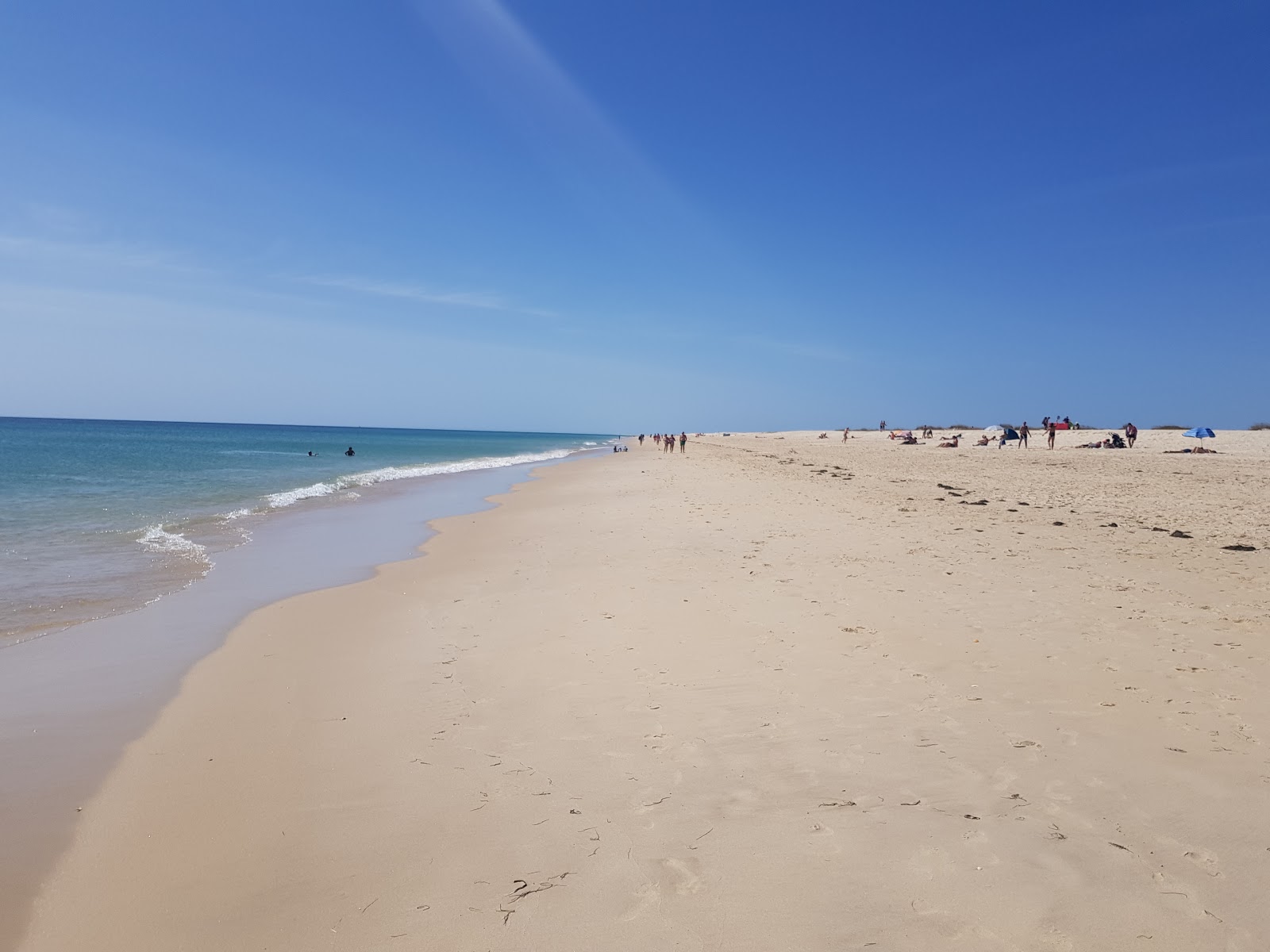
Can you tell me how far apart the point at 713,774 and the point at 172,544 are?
1367 centimetres

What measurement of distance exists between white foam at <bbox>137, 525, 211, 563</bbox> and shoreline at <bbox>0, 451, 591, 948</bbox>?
19.8 inches

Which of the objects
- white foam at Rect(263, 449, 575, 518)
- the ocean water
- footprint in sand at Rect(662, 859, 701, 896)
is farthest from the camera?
white foam at Rect(263, 449, 575, 518)

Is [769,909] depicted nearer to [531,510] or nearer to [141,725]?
[141,725]

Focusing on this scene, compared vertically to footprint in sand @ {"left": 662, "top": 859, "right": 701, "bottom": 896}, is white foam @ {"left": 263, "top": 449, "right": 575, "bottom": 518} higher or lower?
lower

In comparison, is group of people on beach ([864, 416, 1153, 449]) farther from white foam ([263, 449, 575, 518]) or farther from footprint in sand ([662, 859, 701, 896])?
footprint in sand ([662, 859, 701, 896])

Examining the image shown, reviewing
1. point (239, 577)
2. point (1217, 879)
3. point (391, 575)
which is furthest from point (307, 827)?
point (239, 577)

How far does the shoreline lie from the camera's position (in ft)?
13.0

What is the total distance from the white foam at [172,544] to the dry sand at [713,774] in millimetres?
4978

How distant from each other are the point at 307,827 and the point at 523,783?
3.99 ft

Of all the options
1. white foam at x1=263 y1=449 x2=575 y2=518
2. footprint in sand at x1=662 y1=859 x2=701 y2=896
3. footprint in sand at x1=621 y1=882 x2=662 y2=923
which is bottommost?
white foam at x1=263 y1=449 x2=575 y2=518

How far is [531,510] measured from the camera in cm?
1952

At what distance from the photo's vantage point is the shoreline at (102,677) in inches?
156

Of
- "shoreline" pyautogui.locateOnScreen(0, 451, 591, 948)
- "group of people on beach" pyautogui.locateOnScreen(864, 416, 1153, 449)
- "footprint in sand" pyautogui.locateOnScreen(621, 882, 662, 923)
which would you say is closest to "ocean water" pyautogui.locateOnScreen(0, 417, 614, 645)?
"shoreline" pyautogui.locateOnScreen(0, 451, 591, 948)

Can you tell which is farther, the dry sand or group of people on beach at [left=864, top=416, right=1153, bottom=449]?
group of people on beach at [left=864, top=416, right=1153, bottom=449]
